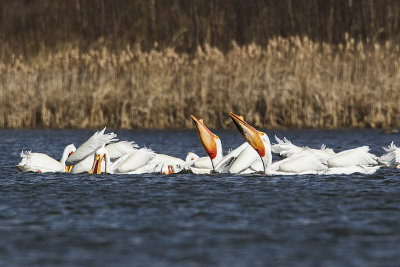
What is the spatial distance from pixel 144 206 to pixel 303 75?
38.6ft

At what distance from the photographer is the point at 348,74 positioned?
22031 millimetres

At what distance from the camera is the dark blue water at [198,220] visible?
765 cm

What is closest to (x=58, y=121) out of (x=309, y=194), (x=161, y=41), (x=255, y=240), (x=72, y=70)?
(x=72, y=70)

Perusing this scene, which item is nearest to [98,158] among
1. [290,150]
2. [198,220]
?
[290,150]

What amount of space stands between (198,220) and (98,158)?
5085 millimetres

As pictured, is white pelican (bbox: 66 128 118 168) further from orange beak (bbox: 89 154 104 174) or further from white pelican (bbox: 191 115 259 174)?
white pelican (bbox: 191 115 259 174)

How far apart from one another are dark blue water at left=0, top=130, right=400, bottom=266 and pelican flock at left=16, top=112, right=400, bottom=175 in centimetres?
27

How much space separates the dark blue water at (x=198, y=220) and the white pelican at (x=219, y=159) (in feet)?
0.89

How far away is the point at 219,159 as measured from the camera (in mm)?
14547

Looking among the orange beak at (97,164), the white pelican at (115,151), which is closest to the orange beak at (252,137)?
the white pelican at (115,151)

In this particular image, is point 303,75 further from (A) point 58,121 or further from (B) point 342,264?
(B) point 342,264

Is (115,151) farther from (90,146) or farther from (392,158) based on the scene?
(392,158)

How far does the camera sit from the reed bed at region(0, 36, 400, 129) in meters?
21.8

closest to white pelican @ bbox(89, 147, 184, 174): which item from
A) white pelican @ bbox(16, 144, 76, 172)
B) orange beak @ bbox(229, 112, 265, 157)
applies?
white pelican @ bbox(16, 144, 76, 172)
